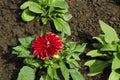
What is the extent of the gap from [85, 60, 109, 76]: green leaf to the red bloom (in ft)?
1.44

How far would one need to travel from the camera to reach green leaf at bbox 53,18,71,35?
4.69 m

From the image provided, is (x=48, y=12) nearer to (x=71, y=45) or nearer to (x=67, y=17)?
(x=67, y=17)

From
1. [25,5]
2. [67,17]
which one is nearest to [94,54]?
[67,17]

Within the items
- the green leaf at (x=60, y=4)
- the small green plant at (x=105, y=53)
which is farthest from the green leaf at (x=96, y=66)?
the green leaf at (x=60, y=4)

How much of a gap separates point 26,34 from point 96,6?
39.8 inches

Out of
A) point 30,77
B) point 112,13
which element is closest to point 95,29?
point 112,13

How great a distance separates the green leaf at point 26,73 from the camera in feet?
14.3

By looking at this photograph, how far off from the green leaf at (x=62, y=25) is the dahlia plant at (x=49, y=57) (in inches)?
8.2

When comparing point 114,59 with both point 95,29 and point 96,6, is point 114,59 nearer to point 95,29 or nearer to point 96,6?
point 95,29

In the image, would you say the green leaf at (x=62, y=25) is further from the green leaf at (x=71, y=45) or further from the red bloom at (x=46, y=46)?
the red bloom at (x=46, y=46)

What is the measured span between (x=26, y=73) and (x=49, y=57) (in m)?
0.33

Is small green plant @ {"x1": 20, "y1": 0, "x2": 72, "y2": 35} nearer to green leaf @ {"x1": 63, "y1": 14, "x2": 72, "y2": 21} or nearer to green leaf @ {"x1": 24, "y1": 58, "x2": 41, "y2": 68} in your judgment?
→ green leaf @ {"x1": 63, "y1": 14, "x2": 72, "y2": 21}

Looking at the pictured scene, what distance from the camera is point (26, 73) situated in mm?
4379

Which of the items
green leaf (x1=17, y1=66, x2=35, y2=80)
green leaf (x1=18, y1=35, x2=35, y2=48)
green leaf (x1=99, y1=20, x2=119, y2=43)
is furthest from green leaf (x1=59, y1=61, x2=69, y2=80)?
green leaf (x1=99, y1=20, x2=119, y2=43)
